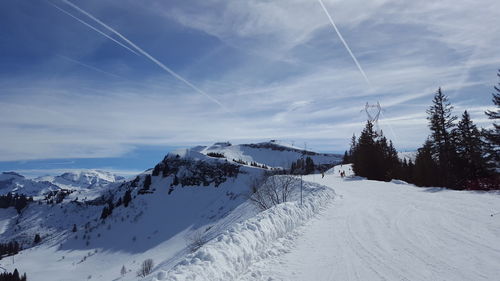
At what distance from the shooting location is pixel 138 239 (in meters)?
114

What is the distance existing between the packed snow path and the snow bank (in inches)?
17.1

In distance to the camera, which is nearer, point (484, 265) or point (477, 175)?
point (484, 265)

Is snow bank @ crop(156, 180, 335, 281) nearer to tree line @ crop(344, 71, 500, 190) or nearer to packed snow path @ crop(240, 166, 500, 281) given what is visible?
packed snow path @ crop(240, 166, 500, 281)

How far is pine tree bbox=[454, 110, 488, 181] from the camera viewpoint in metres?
32.9

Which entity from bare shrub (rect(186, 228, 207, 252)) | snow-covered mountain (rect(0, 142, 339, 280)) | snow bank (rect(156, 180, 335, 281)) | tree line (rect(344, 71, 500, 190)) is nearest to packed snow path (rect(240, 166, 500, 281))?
snow bank (rect(156, 180, 335, 281))

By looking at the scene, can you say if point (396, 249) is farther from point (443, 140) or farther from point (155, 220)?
point (155, 220)

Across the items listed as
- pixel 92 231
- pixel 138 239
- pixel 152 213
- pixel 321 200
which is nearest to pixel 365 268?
pixel 321 200

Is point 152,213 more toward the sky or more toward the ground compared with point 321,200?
more toward the ground

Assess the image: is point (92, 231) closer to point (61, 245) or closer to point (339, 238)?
point (61, 245)

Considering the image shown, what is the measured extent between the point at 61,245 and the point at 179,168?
68.6 meters

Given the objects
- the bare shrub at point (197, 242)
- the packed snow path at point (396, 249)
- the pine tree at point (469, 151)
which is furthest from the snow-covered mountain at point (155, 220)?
the packed snow path at point (396, 249)

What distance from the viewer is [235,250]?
7.95m

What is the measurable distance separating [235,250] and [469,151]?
128ft

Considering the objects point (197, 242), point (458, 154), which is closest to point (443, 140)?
point (458, 154)
